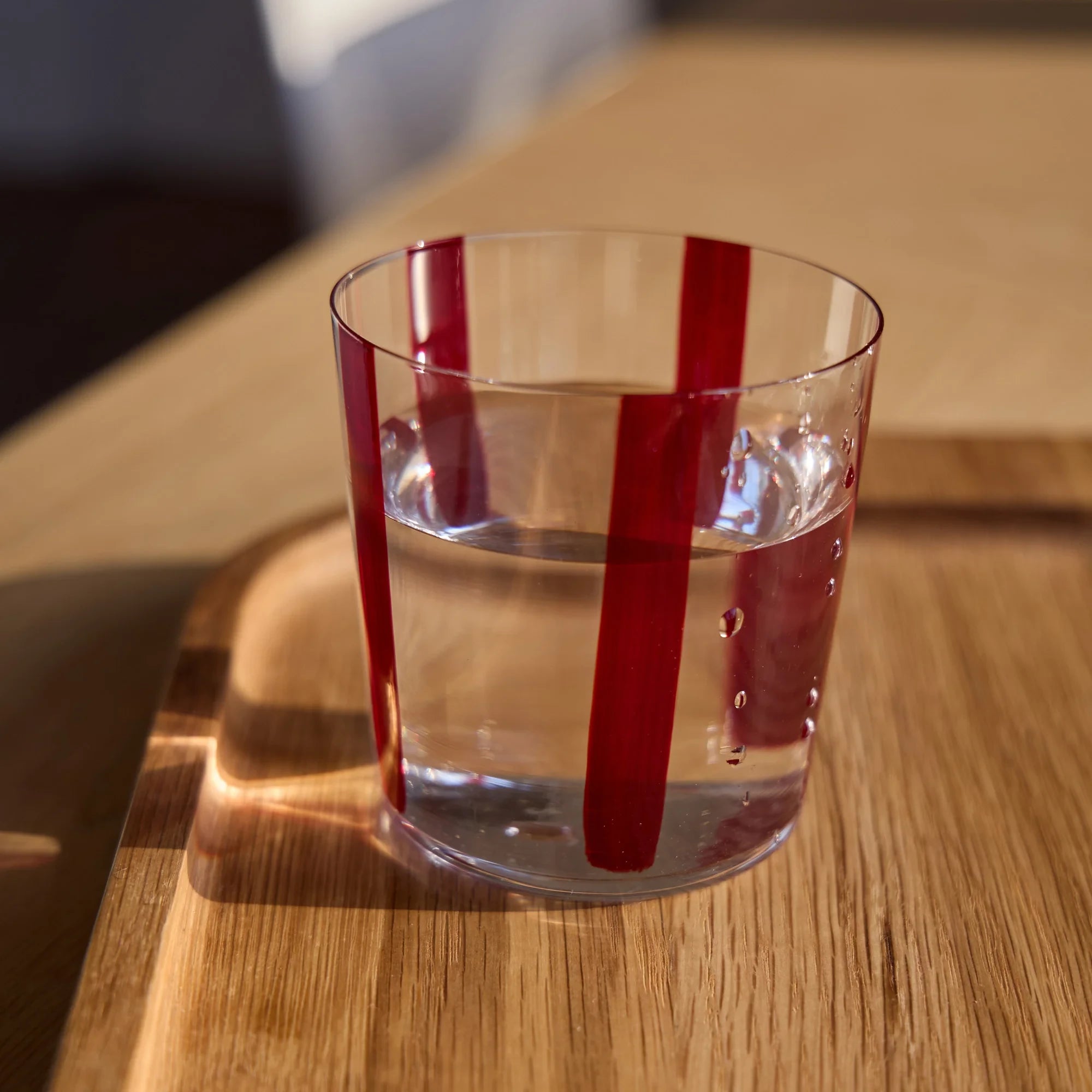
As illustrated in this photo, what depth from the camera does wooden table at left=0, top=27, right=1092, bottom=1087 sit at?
356 mm

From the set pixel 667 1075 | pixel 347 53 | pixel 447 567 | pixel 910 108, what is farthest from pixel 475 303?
pixel 347 53

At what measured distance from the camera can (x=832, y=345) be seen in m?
0.32

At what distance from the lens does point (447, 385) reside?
25 centimetres

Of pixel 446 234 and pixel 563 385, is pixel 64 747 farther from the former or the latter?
pixel 446 234

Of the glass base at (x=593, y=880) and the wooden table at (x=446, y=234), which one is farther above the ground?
the glass base at (x=593, y=880)

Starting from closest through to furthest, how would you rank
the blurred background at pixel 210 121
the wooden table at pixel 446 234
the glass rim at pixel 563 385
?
the glass rim at pixel 563 385 → the wooden table at pixel 446 234 → the blurred background at pixel 210 121

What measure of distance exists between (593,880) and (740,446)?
4.3 inches

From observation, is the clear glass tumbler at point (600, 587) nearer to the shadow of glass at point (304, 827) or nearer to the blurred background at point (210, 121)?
the shadow of glass at point (304, 827)

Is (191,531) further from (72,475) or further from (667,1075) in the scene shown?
(667,1075)

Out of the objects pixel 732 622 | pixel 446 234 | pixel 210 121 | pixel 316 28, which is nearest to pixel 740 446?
pixel 732 622

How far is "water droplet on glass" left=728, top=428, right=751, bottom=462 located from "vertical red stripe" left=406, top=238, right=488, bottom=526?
56 millimetres

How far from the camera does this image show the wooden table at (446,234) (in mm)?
356

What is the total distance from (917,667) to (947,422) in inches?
7.9

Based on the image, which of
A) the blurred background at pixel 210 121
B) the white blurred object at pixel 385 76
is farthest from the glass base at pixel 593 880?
the white blurred object at pixel 385 76
